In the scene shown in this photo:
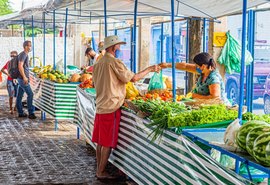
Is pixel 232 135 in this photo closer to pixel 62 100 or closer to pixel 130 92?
pixel 130 92

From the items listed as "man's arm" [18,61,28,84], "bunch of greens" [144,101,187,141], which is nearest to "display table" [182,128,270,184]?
"bunch of greens" [144,101,187,141]

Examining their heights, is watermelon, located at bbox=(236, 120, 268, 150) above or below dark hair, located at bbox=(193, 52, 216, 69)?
below

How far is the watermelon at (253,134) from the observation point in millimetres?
3863

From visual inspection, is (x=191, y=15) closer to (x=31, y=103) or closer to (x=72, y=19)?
(x=31, y=103)

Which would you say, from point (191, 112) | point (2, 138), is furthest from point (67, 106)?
point (191, 112)

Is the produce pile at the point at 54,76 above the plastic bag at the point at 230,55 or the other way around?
the other way around

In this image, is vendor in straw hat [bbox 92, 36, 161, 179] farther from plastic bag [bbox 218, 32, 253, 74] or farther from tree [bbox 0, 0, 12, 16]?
tree [bbox 0, 0, 12, 16]

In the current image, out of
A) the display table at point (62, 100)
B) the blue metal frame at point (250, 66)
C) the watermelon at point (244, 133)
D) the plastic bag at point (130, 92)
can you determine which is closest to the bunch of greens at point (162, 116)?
the watermelon at point (244, 133)

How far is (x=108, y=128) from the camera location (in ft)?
23.3

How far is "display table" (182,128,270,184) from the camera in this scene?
12.5 feet

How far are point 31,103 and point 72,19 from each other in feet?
17.2

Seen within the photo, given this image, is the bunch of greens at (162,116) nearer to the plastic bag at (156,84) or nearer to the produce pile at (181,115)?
the produce pile at (181,115)

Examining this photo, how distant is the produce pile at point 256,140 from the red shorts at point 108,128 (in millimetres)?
3094

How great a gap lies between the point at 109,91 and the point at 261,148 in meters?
3.48
